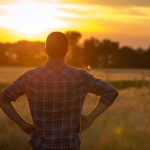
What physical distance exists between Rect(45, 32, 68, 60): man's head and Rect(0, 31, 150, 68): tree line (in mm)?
58373

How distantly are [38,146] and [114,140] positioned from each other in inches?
182

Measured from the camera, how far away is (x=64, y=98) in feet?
15.9

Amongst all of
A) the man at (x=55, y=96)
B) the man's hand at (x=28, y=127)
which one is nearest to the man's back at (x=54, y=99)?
the man at (x=55, y=96)

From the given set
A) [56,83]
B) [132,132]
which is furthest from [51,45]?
[132,132]

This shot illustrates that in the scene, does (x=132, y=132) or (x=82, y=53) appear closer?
(x=132, y=132)

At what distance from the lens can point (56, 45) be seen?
481 centimetres

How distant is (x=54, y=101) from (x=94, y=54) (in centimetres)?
6459

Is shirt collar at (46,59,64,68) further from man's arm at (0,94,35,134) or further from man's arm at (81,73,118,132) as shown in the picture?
man's arm at (0,94,35,134)

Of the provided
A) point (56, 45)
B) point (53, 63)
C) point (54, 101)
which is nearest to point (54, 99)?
point (54, 101)

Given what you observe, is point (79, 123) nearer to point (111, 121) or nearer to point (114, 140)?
point (114, 140)

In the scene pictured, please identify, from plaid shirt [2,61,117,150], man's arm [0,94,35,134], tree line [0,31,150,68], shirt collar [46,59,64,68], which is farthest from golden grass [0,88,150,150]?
tree line [0,31,150,68]

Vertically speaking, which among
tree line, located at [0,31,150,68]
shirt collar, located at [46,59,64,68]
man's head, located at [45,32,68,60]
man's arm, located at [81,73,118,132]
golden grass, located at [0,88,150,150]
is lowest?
tree line, located at [0,31,150,68]

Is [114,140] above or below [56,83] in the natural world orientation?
below

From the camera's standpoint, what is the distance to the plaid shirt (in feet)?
15.8
